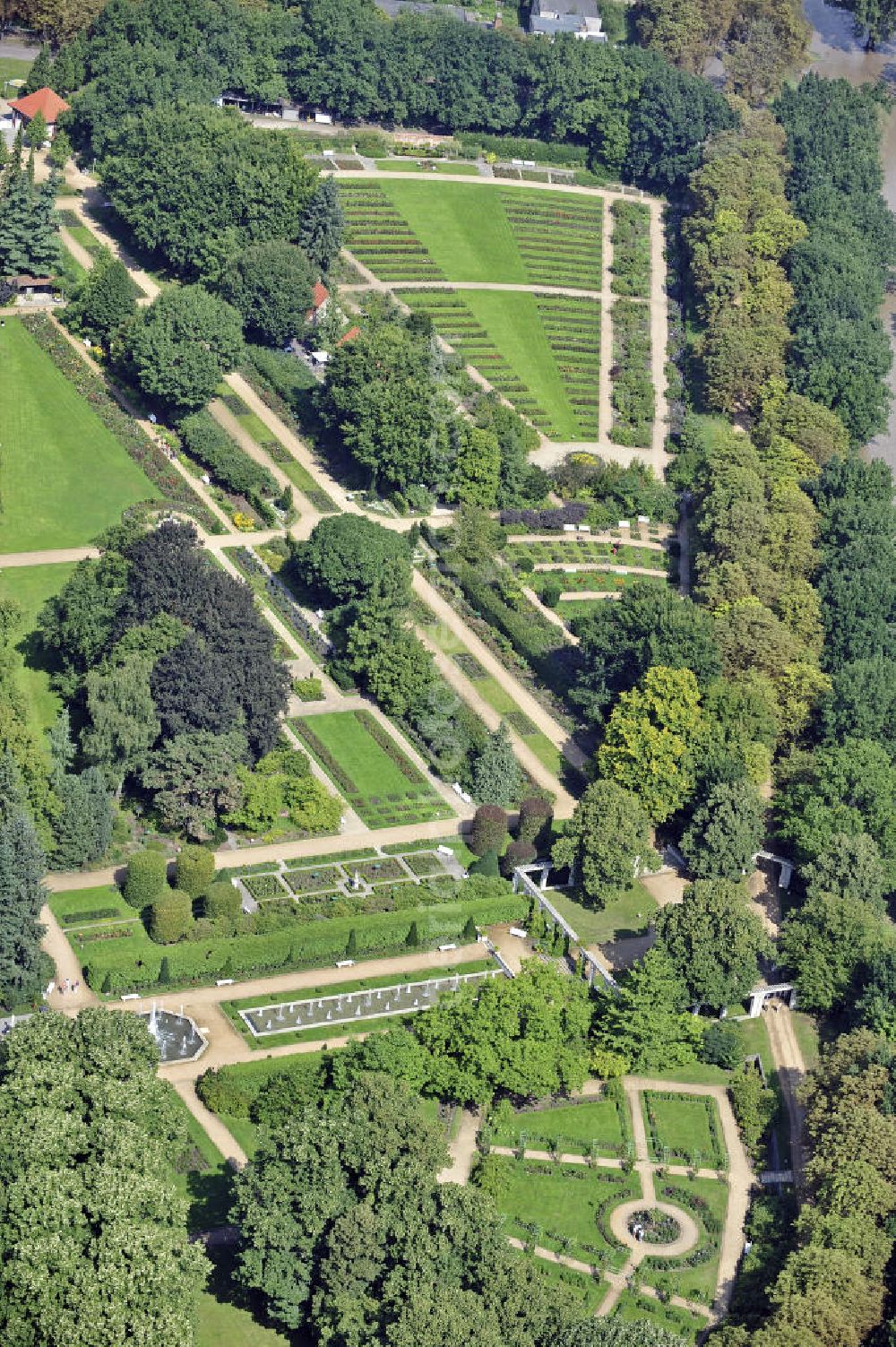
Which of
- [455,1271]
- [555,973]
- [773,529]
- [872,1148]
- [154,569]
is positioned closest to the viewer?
[455,1271]

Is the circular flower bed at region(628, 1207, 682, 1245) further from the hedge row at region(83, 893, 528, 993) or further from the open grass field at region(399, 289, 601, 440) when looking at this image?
the open grass field at region(399, 289, 601, 440)

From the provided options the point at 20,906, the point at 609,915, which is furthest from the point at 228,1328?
the point at 609,915

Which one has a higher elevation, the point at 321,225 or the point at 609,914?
the point at 321,225

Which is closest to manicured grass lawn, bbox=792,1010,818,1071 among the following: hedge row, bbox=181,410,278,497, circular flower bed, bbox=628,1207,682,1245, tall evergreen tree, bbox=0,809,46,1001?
circular flower bed, bbox=628,1207,682,1245

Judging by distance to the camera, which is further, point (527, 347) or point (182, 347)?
point (527, 347)

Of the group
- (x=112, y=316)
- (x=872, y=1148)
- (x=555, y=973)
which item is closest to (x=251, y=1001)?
(x=555, y=973)

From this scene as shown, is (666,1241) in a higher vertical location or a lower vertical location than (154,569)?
lower

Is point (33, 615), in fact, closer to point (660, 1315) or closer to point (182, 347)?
point (182, 347)

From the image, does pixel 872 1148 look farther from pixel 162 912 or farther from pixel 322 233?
pixel 322 233
